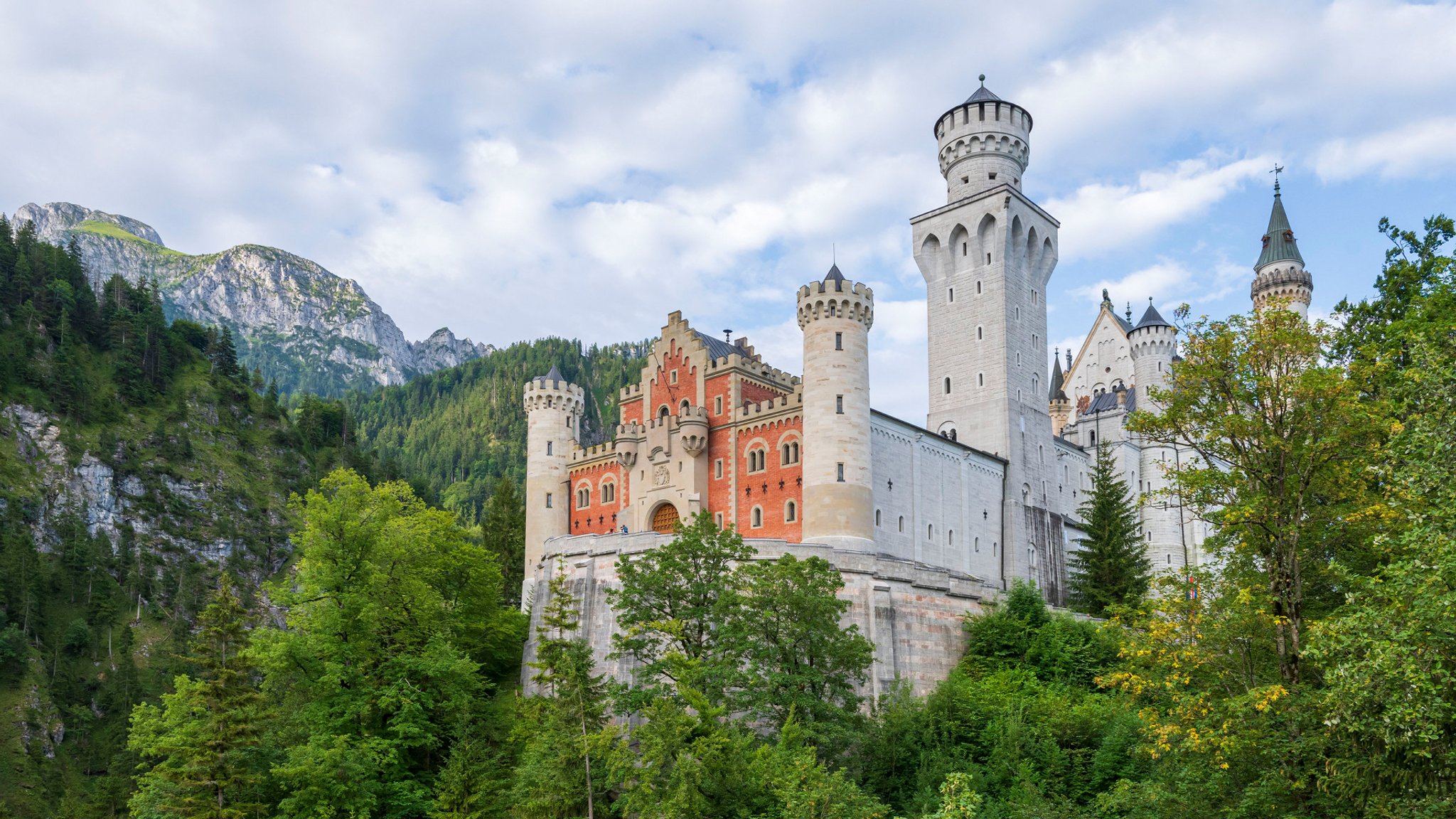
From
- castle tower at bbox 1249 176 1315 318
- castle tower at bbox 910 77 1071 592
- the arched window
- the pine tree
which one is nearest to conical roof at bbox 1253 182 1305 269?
castle tower at bbox 1249 176 1315 318

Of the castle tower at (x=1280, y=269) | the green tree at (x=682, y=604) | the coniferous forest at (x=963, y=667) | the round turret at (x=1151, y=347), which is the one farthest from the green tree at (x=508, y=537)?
the castle tower at (x=1280, y=269)

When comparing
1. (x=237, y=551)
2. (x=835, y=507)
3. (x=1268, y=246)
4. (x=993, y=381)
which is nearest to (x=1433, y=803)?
(x=835, y=507)

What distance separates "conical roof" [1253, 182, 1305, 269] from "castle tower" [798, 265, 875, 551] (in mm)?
55367

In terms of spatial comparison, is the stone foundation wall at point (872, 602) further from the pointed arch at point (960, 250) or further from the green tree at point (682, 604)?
the pointed arch at point (960, 250)

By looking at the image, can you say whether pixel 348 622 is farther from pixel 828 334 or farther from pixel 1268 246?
pixel 1268 246

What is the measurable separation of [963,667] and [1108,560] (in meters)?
12.7

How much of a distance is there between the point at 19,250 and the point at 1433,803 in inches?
6175

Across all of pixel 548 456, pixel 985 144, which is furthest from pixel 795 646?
pixel 985 144

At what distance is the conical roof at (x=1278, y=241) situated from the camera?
298ft

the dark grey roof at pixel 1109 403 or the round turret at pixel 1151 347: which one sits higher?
the round turret at pixel 1151 347

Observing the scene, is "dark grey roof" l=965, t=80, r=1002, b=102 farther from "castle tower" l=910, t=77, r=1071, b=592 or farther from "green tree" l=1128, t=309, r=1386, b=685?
"green tree" l=1128, t=309, r=1386, b=685

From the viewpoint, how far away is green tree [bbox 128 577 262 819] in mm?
35438

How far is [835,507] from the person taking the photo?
160ft

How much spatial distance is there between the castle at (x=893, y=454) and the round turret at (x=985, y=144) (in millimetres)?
121
